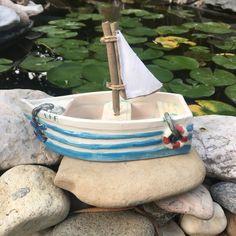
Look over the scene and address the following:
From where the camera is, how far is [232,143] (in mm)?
1664

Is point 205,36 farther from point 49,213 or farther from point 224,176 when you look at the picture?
point 49,213

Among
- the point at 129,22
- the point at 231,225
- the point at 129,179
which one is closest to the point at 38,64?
the point at 129,22

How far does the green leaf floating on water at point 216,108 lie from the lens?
7.90ft

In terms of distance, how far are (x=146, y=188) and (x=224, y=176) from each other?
1.56 feet

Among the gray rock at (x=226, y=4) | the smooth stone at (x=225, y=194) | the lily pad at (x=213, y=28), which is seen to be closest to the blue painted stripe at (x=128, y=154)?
the smooth stone at (x=225, y=194)

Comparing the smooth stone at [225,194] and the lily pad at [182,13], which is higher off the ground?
the smooth stone at [225,194]

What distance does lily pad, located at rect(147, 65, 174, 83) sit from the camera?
9.13ft

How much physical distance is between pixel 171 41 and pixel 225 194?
245 centimetres

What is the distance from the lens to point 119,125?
138 centimetres

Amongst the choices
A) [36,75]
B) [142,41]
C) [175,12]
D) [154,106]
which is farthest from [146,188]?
[175,12]

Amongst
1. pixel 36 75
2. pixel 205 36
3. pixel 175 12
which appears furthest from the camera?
pixel 175 12

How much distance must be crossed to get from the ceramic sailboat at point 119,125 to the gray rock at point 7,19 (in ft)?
7.63

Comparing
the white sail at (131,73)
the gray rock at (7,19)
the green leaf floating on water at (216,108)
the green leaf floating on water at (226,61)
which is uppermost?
the white sail at (131,73)

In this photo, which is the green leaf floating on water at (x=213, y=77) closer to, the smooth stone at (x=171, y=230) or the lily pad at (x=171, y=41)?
the lily pad at (x=171, y=41)
